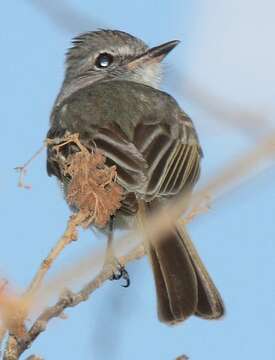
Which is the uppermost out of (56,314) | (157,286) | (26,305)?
(26,305)

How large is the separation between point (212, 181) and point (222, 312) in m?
1.98

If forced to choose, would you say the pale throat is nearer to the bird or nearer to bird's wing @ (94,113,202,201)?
the bird

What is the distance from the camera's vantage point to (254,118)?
2252 millimetres

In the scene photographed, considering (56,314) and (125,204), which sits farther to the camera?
(125,204)

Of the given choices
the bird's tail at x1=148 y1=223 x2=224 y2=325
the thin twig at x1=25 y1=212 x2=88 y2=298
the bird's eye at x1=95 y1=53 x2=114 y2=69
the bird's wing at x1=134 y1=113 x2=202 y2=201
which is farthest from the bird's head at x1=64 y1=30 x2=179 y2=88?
the thin twig at x1=25 y1=212 x2=88 y2=298

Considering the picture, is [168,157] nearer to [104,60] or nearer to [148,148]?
[148,148]

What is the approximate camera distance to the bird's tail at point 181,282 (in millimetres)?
3809

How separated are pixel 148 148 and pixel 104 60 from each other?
9.62 feet

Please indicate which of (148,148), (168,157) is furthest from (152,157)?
(168,157)

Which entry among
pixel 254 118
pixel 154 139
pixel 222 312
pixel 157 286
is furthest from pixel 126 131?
pixel 254 118

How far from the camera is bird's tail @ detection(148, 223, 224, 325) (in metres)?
3.81

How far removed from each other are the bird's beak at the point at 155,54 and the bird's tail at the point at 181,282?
2.64 meters

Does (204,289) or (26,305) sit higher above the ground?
(26,305)

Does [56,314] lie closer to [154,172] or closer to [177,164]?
[154,172]
